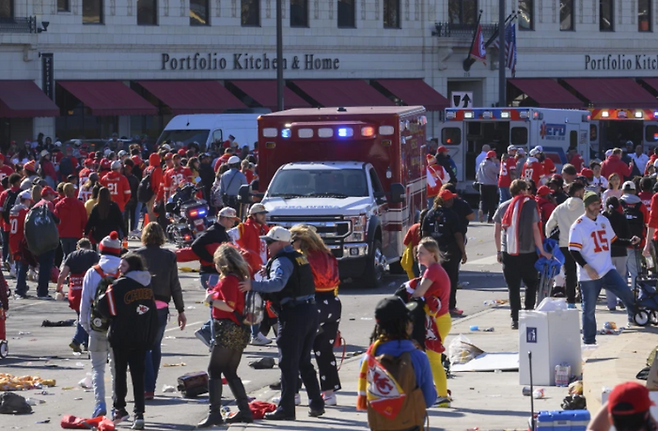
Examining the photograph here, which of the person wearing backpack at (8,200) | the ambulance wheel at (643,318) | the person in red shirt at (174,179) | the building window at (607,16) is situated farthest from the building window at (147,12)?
the ambulance wheel at (643,318)

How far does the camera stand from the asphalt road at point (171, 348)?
1161 centimetres

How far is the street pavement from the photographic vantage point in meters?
10.9

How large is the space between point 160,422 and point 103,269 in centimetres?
150

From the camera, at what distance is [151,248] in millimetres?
12289

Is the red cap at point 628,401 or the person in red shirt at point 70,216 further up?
the person in red shirt at point 70,216

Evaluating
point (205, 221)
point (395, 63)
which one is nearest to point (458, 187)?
point (205, 221)

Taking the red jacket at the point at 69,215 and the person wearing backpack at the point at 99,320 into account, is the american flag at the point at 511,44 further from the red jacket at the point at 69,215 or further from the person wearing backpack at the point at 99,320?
the person wearing backpack at the point at 99,320

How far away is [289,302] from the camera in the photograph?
1060cm

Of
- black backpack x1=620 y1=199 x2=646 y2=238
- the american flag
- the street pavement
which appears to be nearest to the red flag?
the american flag

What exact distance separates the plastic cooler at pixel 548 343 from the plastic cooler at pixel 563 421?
130 inches

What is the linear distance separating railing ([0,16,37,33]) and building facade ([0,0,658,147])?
0.04 m

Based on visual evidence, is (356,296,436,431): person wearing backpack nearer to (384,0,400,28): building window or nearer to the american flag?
the american flag

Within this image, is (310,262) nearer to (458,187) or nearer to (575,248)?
(575,248)

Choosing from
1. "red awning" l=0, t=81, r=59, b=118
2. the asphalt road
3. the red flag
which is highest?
the red flag
